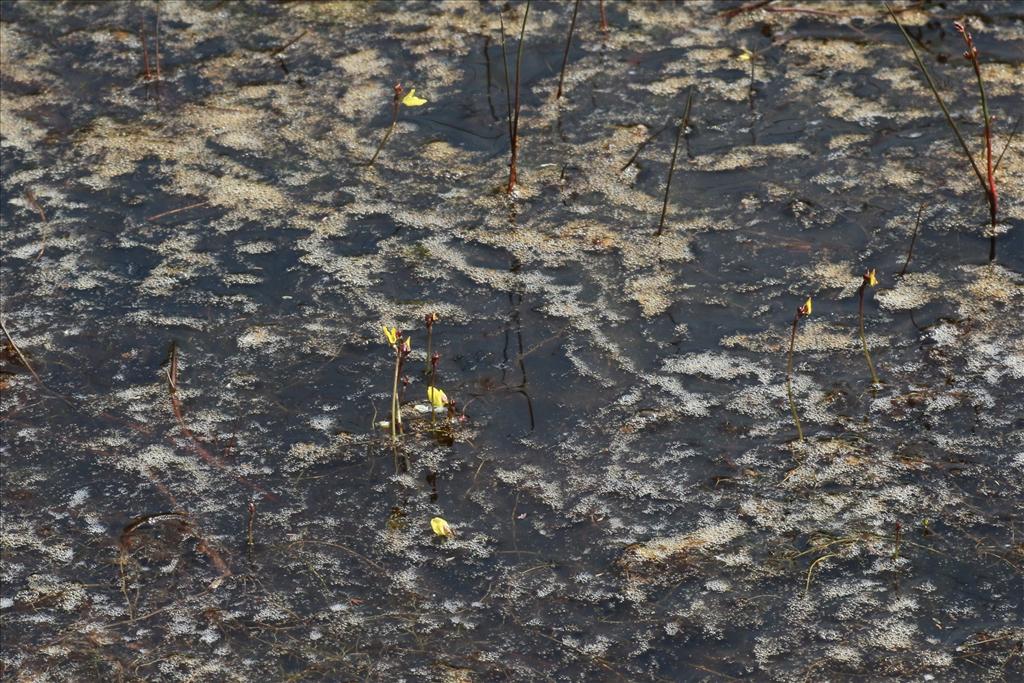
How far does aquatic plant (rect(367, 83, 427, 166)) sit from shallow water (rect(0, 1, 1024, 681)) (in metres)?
0.02

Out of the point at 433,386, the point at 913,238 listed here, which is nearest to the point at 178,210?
the point at 433,386

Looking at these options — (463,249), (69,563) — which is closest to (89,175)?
(463,249)

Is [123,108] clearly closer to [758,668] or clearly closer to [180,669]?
[180,669]

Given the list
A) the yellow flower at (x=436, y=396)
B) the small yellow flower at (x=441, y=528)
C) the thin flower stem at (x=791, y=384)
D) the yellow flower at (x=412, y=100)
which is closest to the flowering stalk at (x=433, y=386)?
the yellow flower at (x=436, y=396)

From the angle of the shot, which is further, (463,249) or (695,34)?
(695,34)

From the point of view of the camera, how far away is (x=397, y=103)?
2.95 metres

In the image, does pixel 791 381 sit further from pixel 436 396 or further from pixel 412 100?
pixel 412 100

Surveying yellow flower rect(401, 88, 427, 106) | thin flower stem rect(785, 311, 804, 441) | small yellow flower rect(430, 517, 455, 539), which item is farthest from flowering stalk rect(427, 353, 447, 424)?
yellow flower rect(401, 88, 427, 106)

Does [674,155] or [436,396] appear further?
[674,155]

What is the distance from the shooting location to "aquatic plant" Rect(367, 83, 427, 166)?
9.39 ft

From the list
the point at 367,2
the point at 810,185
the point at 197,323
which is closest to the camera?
the point at 197,323

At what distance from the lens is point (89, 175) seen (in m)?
2.87

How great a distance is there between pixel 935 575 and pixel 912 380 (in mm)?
466

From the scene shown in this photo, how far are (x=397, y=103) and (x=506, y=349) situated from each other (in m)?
0.88
